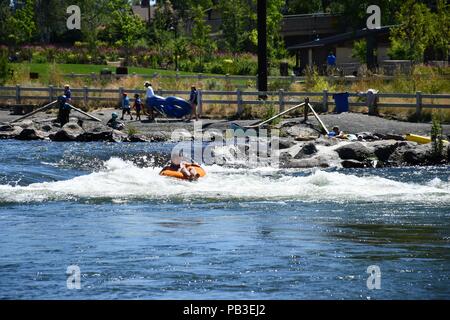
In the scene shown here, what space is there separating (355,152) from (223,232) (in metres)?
12.5

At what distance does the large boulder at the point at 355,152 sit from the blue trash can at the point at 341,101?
27.3ft

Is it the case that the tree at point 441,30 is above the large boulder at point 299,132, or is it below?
above

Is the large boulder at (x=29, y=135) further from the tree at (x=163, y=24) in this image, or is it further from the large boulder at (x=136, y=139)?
the tree at (x=163, y=24)

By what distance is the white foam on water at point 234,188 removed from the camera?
1054 inches

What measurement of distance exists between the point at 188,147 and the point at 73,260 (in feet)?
57.8

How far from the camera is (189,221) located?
2350 centimetres

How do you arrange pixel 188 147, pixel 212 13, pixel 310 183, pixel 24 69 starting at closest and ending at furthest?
pixel 310 183 → pixel 188 147 → pixel 24 69 → pixel 212 13

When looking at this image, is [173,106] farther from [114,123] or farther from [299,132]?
[299,132]

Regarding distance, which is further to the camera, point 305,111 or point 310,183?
point 305,111

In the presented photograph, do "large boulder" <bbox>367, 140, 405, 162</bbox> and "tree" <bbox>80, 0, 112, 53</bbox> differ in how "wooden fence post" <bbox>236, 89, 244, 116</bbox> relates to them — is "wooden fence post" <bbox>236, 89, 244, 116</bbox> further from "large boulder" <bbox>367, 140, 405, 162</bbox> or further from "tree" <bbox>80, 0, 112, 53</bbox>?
→ "tree" <bbox>80, 0, 112, 53</bbox>

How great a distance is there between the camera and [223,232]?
72.5ft

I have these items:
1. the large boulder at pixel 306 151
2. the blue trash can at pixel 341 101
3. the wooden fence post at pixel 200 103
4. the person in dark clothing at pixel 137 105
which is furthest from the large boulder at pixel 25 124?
the large boulder at pixel 306 151

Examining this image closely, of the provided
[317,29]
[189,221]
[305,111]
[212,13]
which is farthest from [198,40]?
[189,221]

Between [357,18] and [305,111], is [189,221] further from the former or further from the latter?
[357,18]
